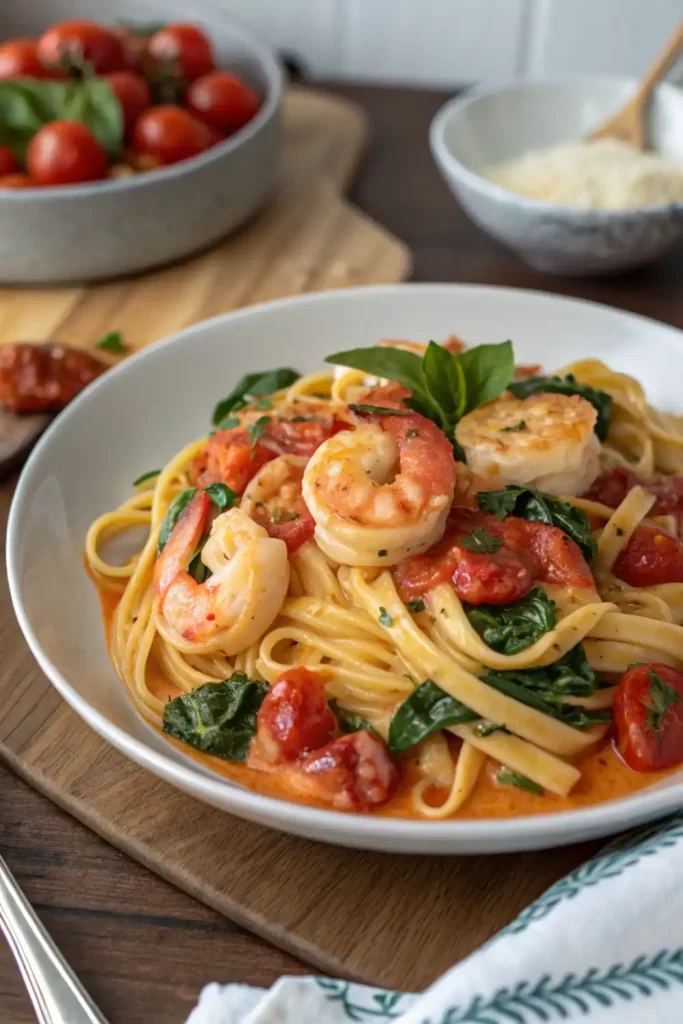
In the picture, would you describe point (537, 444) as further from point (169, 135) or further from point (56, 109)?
point (56, 109)

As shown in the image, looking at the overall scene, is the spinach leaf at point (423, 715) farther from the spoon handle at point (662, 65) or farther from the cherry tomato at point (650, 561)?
the spoon handle at point (662, 65)

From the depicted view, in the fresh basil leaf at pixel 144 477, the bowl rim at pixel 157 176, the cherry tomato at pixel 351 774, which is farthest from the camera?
the bowl rim at pixel 157 176

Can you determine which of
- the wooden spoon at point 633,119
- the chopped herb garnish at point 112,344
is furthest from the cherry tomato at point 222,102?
the wooden spoon at point 633,119

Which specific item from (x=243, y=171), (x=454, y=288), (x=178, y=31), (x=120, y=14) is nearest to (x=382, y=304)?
(x=454, y=288)

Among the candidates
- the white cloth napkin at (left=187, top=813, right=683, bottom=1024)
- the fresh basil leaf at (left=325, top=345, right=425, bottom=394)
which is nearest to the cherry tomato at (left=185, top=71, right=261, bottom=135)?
the fresh basil leaf at (left=325, top=345, right=425, bottom=394)

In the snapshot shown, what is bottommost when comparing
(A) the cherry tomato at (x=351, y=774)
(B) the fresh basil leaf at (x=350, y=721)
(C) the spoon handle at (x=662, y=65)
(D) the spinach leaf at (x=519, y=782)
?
(B) the fresh basil leaf at (x=350, y=721)

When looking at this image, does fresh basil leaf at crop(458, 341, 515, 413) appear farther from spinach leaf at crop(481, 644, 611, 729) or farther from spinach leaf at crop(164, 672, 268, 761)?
spinach leaf at crop(164, 672, 268, 761)
